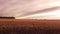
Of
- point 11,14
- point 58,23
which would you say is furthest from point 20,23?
point 11,14

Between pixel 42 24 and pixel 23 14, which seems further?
pixel 23 14

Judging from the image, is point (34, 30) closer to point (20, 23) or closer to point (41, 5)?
point (20, 23)

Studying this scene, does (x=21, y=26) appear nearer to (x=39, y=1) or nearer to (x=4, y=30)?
(x=4, y=30)

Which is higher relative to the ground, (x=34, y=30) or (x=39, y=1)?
(x=39, y=1)

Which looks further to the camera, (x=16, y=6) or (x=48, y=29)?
(x=16, y=6)

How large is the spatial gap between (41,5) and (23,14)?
0.13 m

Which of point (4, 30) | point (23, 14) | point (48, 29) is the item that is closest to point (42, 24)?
point (48, 29)

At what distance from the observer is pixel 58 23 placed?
35 centimetres

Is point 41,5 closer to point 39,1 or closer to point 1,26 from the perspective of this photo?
point 39,1

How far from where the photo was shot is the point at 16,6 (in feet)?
1.68

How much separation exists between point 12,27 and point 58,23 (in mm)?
157

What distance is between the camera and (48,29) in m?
0.34

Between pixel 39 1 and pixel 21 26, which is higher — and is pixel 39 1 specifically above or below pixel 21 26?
above

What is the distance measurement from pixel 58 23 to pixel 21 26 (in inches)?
5.0
